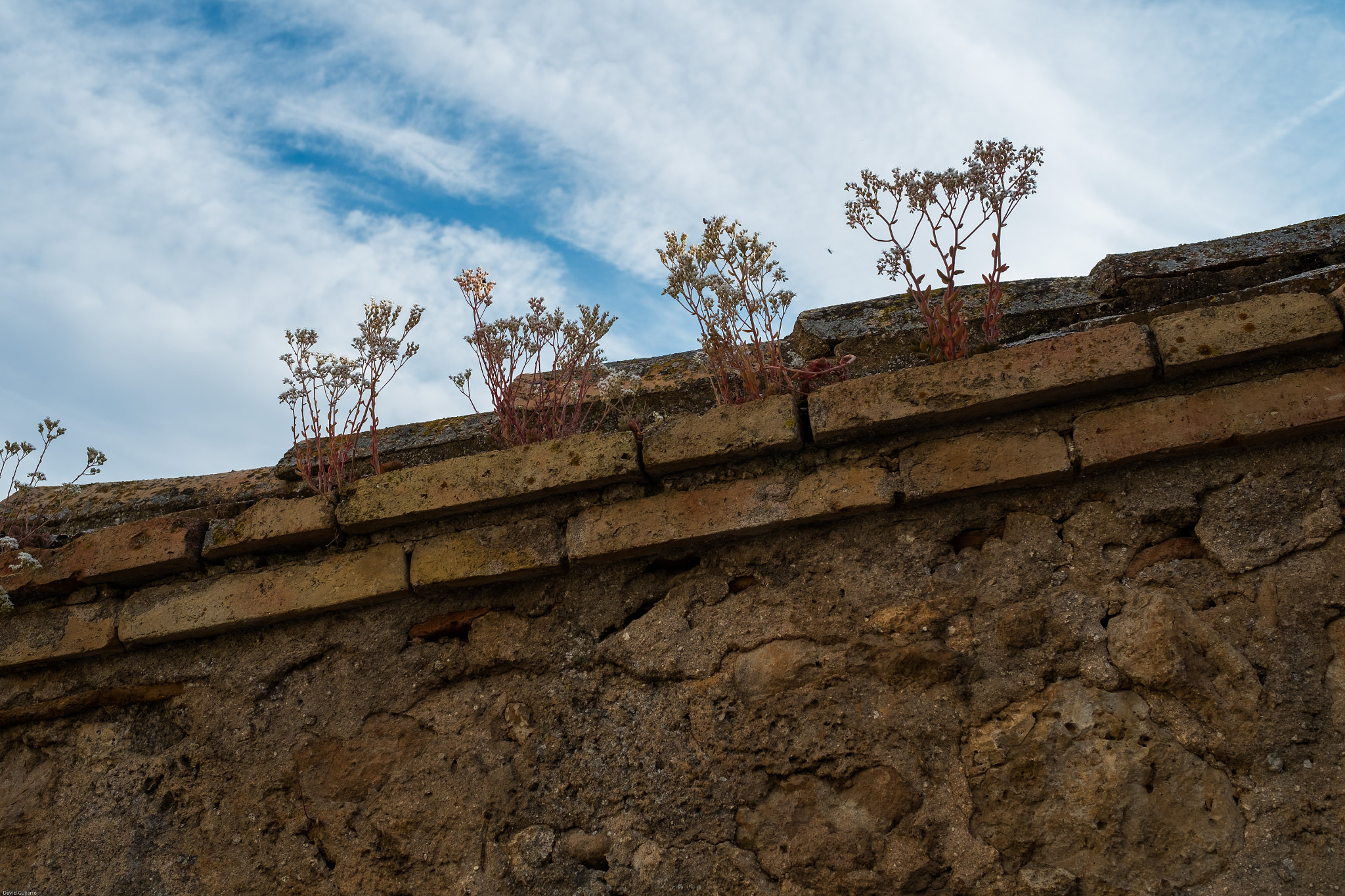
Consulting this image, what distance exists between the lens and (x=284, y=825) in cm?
253

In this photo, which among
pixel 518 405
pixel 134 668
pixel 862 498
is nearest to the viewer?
pixel 862 498

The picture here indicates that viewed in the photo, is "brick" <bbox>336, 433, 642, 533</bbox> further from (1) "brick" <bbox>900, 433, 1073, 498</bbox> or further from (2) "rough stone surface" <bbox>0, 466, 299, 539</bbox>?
(1) "brick" <bbox>900, 433, 1073, 498</bbox>

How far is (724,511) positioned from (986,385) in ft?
2.48

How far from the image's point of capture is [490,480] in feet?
8.56

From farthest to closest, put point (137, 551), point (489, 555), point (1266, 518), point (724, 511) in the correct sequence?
1. point (137, 551)
2. point (489, 555)
3. point (724, 511)
4. point (1266, 518)

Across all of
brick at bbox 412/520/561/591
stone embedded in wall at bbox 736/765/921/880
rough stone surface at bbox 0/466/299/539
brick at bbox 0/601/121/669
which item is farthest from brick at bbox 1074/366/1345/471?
brick at bbox 0/601/121/669

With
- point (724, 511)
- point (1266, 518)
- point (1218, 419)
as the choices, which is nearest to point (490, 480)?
point (724, 511)

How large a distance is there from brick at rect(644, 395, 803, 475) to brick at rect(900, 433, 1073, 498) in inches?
12.7

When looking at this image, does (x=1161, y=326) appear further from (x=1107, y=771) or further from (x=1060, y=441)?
(x=1107, y=771)

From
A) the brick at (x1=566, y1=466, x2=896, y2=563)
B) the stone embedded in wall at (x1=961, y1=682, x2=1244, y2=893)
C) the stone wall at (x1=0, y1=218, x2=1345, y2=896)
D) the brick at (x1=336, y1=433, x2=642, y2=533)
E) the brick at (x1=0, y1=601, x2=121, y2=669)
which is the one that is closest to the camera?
the stone embedded in wall at (x1=961, y1=682, x2=1244, y2=893)

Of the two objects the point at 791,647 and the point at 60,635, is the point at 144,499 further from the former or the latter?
the point at 791,647

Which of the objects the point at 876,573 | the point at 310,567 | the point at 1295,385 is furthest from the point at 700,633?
the point at 1295,385

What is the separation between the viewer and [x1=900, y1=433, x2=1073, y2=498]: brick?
2.32 meters

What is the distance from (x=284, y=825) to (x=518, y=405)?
56.4 inches
